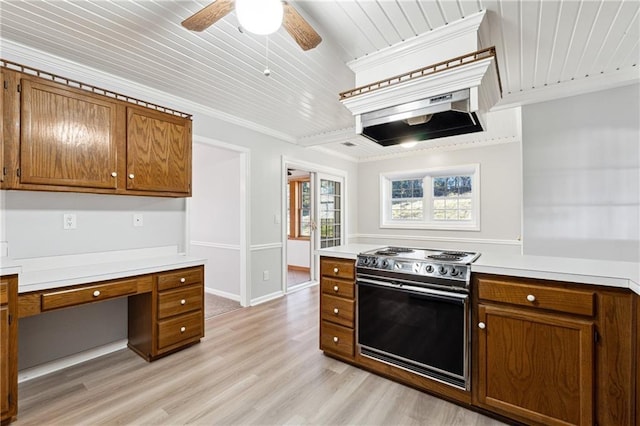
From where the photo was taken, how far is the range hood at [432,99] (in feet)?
5.72

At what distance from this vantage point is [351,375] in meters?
2.23

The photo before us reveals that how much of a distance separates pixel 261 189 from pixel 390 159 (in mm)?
2846

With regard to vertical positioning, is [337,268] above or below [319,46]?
below

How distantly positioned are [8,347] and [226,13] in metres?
2.20

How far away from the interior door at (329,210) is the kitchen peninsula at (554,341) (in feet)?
11.5

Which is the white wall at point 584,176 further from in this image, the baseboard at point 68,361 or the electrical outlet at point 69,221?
the electrical outlet at point 69,221

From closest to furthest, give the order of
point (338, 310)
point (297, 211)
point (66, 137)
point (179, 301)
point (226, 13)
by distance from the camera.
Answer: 1. point (226, 13)
2. point (66, 137)
3. point (338, 310)
4. point (179, 301)
5. point (297, 211)

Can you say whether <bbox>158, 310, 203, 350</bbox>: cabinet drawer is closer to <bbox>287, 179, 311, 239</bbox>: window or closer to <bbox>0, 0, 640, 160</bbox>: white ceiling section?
<bbox>0, 0, 640, 160</bbox>: white ceiling section

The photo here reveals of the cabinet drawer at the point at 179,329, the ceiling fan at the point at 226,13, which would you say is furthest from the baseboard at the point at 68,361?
the ceiling fan at the point at 226,13

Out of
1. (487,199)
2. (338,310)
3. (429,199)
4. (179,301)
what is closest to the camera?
(338,310)

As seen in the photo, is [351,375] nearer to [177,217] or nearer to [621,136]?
[177,217]

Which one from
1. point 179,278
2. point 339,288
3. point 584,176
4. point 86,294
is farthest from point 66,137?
point 584,176

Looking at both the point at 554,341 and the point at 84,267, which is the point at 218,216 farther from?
the point at 554,341

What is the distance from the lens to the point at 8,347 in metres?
1.66
